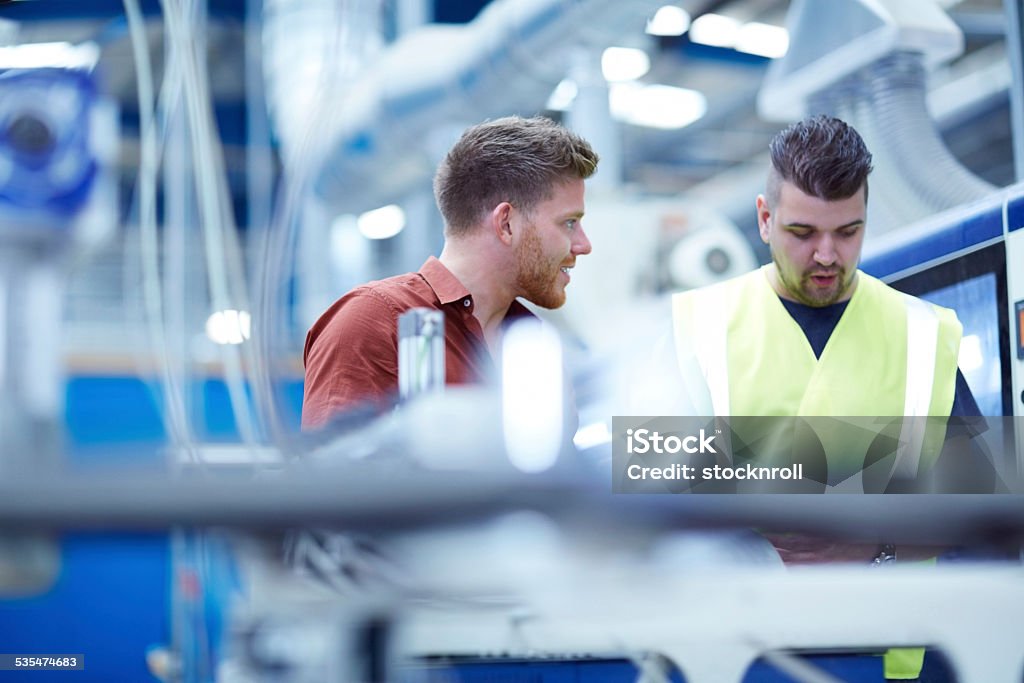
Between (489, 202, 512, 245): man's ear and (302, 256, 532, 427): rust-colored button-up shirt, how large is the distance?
0.24 ft

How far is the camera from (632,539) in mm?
305

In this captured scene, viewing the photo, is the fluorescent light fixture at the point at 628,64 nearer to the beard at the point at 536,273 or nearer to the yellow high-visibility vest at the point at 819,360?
the yellow high-visibility vest at the point at 819,360

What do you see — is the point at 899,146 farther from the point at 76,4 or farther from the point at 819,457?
the point at 76,4

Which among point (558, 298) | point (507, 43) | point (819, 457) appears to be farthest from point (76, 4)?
point (819, 457)

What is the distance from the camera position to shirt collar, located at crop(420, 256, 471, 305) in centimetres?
102

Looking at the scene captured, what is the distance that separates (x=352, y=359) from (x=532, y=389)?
61cm

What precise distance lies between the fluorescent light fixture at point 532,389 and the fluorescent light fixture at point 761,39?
3250 mm

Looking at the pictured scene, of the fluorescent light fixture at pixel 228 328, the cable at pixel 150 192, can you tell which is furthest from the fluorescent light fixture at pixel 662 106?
the cable at pixel 150 192

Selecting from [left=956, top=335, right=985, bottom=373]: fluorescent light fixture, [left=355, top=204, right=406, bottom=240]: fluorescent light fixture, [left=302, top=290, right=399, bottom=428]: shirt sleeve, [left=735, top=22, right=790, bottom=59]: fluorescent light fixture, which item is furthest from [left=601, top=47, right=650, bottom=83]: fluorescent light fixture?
[left=302, top=290, right=399, bottom=428]: shirt sleeve

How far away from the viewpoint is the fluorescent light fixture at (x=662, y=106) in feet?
12.7

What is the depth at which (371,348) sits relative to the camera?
933 millimetres

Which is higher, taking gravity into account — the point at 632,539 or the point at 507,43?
the point at 507,43

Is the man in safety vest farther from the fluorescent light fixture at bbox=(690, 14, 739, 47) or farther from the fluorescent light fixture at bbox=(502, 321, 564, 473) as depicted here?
the fluorescent light fixture at bbox=(690, 14, 739, 47)

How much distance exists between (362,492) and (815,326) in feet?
3.17
